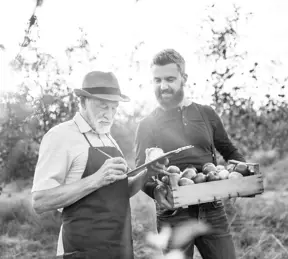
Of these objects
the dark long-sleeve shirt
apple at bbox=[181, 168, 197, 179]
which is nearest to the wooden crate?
apple at bbox=[181, 168, 197, 179]

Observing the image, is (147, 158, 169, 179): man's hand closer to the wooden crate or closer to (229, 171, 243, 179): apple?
the wooden crate

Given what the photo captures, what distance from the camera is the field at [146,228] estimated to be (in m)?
4.81

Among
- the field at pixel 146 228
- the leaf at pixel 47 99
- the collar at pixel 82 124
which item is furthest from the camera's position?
the leaf at pixel 47 99

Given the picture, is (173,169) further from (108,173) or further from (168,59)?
(168,59)

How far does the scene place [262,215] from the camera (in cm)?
547

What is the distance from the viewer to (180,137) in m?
2.77

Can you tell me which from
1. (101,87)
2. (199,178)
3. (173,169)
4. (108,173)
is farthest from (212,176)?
(101,87)

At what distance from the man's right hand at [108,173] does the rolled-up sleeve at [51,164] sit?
0.55ft

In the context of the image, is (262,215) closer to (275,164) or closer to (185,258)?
(275,164)

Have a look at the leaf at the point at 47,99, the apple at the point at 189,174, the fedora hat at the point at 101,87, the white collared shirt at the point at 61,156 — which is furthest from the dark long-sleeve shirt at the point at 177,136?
the leaf at the point at 47,99

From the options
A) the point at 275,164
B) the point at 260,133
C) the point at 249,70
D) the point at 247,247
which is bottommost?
the point at 247,247

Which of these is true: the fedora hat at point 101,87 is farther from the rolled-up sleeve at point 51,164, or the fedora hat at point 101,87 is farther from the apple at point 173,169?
the apple at point 173,169

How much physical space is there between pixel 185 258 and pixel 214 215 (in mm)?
311

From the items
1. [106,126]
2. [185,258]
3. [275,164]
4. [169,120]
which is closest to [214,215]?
[185,258]
